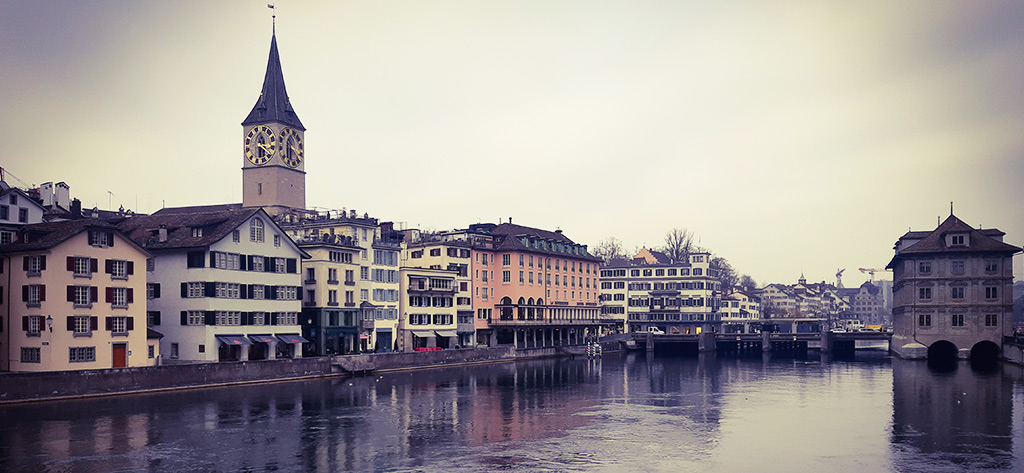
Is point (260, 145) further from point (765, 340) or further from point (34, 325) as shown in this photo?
point (765, 340)

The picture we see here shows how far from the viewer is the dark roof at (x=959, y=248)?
114688 millimetres

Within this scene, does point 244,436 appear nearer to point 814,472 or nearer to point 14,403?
point 14,403

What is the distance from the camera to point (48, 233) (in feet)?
238

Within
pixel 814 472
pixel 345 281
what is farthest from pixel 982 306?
pixel 814 472

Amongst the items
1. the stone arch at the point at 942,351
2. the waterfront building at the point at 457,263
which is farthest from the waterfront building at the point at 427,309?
the stone arch at the point at 942,351

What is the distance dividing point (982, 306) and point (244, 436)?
9805 cm

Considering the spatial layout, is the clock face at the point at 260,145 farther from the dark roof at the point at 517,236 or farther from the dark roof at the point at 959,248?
the dark roof at the point at 959,248

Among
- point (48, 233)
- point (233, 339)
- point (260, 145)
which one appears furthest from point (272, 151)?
point (48, 233)

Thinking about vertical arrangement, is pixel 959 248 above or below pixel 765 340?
above

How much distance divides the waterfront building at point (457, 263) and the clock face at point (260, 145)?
24736 mm

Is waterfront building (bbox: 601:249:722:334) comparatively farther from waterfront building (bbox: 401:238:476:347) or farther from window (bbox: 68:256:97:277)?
window (bbox: 68:256:97:277)

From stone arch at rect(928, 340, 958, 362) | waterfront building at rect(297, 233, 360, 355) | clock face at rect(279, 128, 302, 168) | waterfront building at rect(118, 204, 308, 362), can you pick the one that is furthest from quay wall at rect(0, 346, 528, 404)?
stone arch at rect(928, 340, 958, 362)

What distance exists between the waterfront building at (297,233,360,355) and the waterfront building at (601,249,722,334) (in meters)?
86.4

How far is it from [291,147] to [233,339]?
190ft
